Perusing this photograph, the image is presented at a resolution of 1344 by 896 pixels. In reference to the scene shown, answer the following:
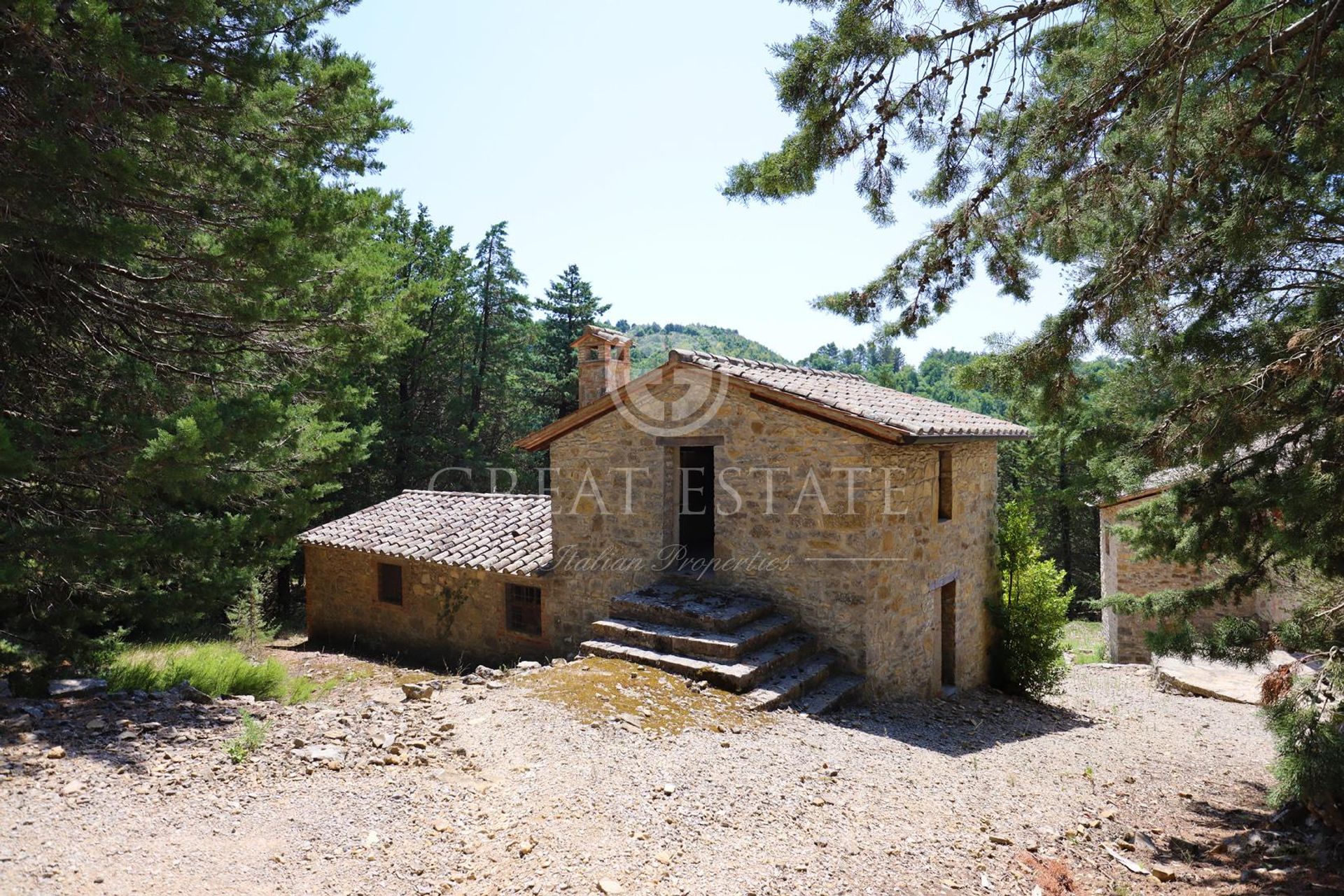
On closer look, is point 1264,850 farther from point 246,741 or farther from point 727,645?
point 246,741

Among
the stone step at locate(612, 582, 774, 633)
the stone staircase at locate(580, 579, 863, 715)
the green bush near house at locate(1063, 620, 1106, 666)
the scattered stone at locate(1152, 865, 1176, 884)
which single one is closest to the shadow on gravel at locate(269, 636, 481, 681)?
the stone step at locate(612, 582, 774, 633)

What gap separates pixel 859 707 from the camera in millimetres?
7926

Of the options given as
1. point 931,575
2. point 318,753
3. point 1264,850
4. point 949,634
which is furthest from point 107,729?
point 949,634

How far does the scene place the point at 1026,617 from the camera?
11227 mm

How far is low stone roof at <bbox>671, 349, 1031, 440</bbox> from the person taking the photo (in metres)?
8.47

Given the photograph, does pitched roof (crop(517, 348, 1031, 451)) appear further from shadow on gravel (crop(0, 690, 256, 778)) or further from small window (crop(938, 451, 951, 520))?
shadow on gravel (crop(0, 690, 256, 778))

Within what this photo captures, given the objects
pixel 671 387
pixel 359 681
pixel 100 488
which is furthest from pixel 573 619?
pixel 100 488

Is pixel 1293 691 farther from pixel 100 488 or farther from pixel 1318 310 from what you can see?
pixel 100 488

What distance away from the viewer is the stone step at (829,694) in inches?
288

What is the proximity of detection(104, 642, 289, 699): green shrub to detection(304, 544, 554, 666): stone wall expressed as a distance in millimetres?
3780

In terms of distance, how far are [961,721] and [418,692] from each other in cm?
625

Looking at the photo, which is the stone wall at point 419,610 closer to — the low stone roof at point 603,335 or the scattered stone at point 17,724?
the low stone roof at point 603,335

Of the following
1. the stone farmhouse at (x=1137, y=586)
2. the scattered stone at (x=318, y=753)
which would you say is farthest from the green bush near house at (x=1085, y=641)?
the scattered stone at (x=318, y=753)

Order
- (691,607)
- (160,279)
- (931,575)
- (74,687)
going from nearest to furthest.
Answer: (74,687)
(160,279)
(691,607)
(931,575)
